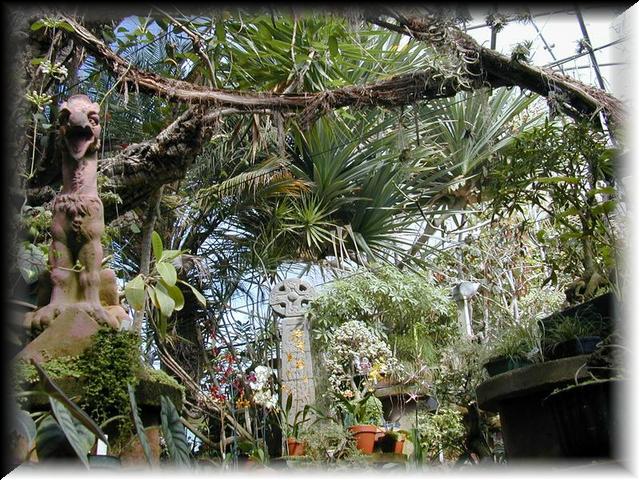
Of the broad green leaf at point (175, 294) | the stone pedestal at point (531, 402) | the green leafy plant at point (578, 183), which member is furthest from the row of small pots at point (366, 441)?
the green leafy plant at point (578, 183)

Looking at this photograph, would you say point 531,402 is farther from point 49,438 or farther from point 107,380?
→ point 49,438

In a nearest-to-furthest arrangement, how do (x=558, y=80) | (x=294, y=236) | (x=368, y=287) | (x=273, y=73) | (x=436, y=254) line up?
1. (x=558, y=80)
2. (x=273, y=73)
3. (x=368, y=287)
4. (x=294, y=236)
5. (x=436, y=254)

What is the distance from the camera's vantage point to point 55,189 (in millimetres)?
4008

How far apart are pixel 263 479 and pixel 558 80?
2599mm

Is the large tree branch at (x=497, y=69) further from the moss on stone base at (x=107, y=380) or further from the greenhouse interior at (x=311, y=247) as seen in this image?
the moss on stone base at (x=107, y=380)

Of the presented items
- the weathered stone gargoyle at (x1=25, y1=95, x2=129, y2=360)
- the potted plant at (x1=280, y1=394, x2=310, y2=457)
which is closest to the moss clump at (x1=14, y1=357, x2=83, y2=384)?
the weathered stone gargoyle at (x1=25, y1=95, x2=129, y2=360)

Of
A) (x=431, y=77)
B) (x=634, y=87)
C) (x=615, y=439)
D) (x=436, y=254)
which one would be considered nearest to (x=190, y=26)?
(x=431, y=77)

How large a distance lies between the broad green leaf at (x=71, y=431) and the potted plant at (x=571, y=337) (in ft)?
6.15

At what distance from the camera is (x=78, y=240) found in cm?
264

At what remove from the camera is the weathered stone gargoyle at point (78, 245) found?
8.12 feet

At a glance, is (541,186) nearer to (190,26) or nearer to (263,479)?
(263,479)

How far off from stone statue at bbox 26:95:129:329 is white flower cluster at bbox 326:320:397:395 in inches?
110

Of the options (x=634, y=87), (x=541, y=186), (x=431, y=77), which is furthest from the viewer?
(x=431, y=77)

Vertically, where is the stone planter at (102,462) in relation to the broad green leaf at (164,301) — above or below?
below
